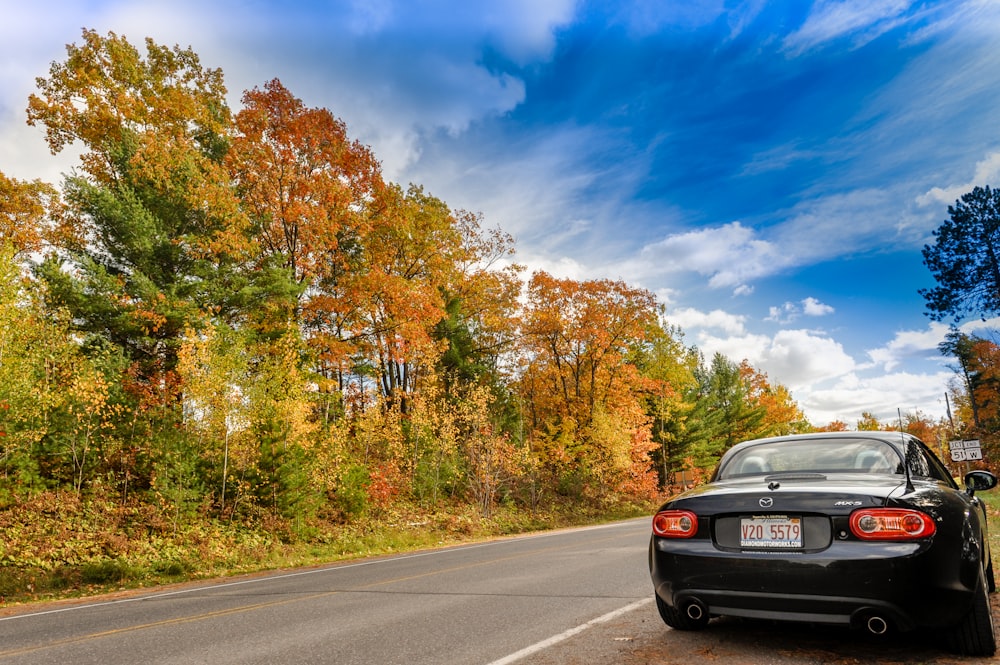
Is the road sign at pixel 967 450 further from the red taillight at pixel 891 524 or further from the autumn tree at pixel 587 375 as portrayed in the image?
the red taillight at pixel 891 524

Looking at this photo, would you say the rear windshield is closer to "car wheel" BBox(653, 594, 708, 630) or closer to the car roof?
the car roof

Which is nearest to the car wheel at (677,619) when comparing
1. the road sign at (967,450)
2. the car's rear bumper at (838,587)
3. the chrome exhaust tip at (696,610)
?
the chrome exhaust tip at (696,610)

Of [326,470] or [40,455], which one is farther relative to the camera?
[326,470]

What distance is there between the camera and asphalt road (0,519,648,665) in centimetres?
471

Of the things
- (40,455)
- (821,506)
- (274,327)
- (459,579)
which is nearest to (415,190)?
(274,327)

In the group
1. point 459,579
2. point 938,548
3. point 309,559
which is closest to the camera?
point 938,548

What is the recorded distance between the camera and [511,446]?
2408 centimetres

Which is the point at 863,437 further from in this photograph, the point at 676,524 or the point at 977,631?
the point at 676,524

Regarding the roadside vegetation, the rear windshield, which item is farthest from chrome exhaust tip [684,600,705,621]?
the roadside vegetation

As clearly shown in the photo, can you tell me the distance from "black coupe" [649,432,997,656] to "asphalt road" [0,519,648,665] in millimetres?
1381

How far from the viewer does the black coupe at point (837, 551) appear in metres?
3.46

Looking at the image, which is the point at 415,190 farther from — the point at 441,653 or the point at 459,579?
the point at 441,653

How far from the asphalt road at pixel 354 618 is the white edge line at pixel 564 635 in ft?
0.03

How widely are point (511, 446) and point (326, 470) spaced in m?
8.65
